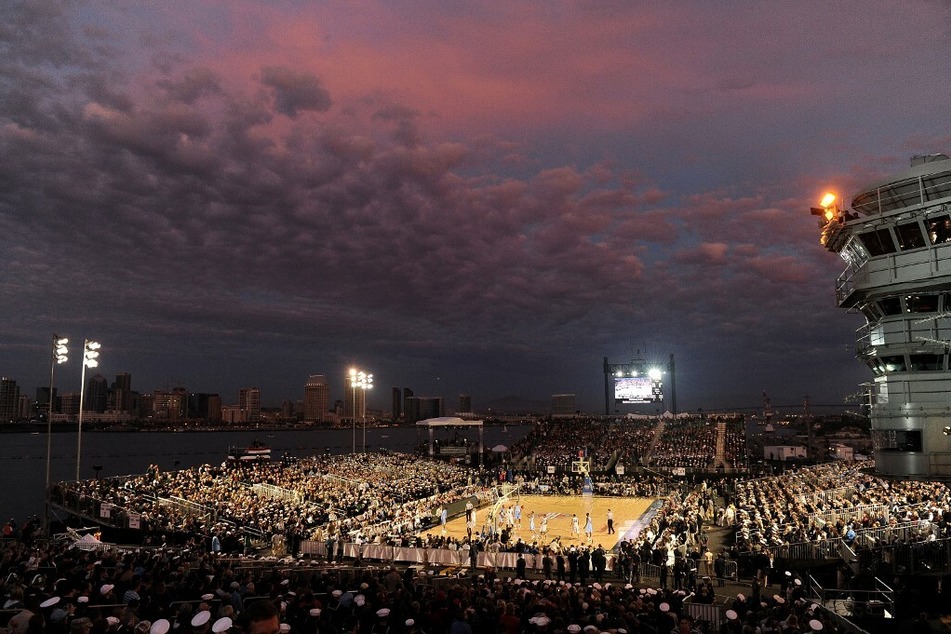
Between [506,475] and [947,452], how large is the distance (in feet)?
113

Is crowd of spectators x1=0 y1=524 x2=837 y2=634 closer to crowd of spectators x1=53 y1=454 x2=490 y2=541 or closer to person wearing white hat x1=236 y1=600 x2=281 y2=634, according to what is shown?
person wearing white hat x1=236 y1=600 x2=281 y2=634

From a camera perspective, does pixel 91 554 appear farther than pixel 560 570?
No

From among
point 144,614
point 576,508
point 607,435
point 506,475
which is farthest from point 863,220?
point 607,435

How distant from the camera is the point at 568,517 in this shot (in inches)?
1619

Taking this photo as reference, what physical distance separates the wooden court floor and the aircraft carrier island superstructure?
14.4 m

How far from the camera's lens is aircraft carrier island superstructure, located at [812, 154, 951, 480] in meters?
27.6

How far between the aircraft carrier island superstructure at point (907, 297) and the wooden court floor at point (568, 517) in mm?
14405

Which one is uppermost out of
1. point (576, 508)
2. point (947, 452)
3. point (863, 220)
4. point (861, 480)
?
point (863, 220)

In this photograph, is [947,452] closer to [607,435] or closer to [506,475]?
[506,475]

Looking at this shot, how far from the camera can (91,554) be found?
1847cm

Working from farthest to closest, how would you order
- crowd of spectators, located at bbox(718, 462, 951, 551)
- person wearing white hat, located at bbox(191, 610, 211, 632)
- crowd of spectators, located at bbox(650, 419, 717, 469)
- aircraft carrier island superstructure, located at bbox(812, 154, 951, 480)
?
crowd of spectators, located at bbox(650, 419, 717, 469) < aircraft carrier island superstructure, located at bbox(812, 154, 951, 480) < crowd of spectators, located at bbox(718, 462, 951, 551) < person wearing white hat, located at bbox(191, 610, 211, 632)

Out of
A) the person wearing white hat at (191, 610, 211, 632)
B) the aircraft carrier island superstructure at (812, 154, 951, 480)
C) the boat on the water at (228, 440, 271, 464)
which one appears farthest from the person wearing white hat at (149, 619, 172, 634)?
the boat on the water at (228, 440, 271, 464)

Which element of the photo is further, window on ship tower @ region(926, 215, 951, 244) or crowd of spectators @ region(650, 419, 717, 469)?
crowd of spectators @ region(650, 419, 717, 469)

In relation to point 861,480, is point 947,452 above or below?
above
